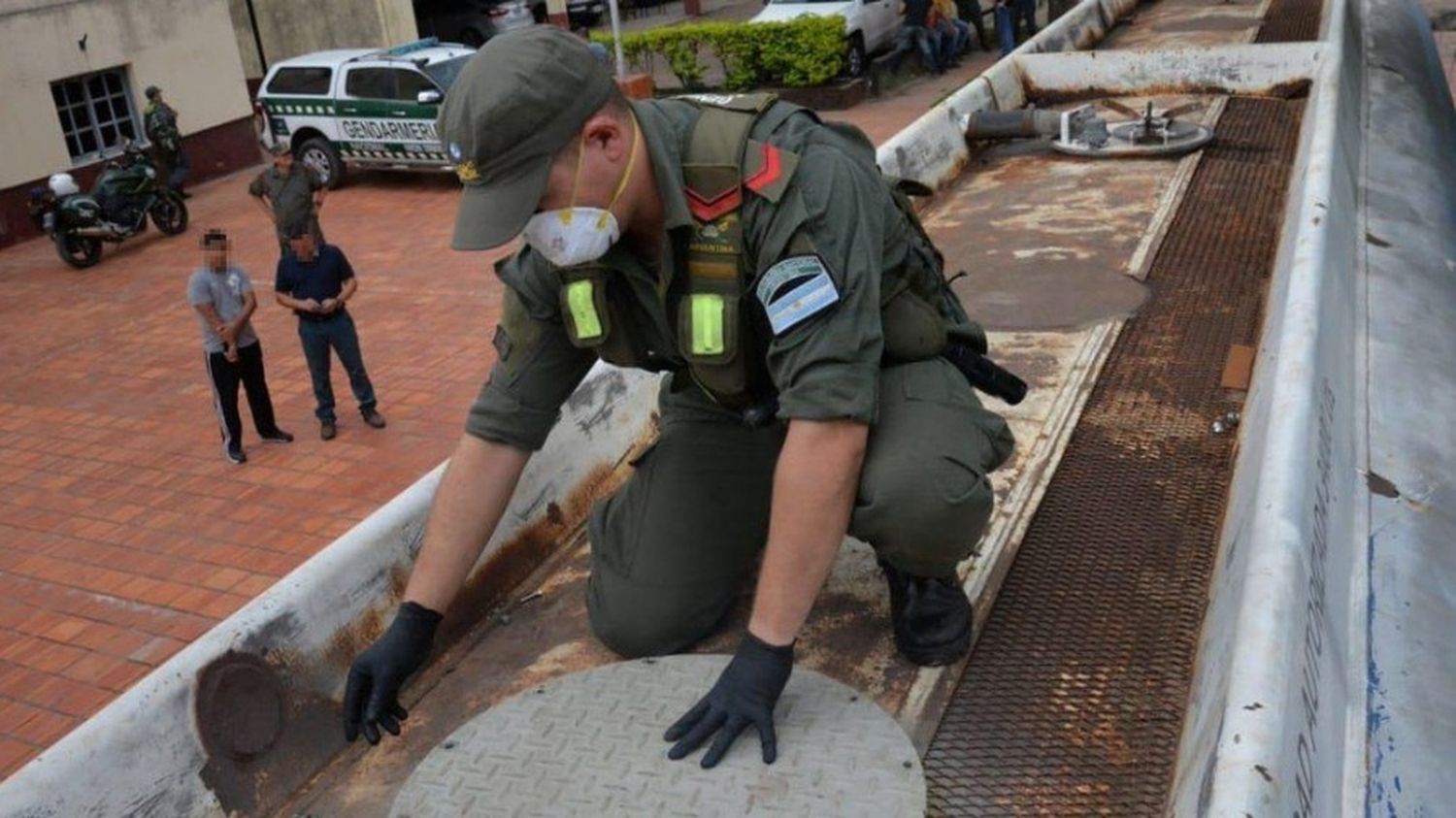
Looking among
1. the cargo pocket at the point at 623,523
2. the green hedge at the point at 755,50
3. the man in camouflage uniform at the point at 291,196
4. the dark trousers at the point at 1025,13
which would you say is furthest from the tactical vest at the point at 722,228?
the dark trousers at the point at 1025,13

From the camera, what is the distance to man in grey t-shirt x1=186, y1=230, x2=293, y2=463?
6574 millimetres

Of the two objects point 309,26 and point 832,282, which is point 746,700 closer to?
point 832,282

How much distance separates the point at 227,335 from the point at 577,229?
4796 millimetres

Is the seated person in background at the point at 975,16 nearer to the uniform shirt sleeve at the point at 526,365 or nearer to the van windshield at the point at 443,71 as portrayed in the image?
the van windshield at the point at 443,71

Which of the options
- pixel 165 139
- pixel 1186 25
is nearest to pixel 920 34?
pixel 1186 25

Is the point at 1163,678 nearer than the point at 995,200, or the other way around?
the point at 1163,678

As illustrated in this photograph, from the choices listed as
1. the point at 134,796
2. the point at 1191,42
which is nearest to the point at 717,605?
the point at 134,796

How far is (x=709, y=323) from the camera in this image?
240 centimetres

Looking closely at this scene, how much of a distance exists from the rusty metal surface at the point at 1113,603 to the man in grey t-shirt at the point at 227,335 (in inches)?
174

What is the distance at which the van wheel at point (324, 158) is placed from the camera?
47.2 feet

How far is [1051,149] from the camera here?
21.8 feet

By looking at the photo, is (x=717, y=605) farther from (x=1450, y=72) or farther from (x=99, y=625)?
(x=1450, y=72)

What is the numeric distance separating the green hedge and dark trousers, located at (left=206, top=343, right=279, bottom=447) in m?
10.8

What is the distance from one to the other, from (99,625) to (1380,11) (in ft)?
32.1
